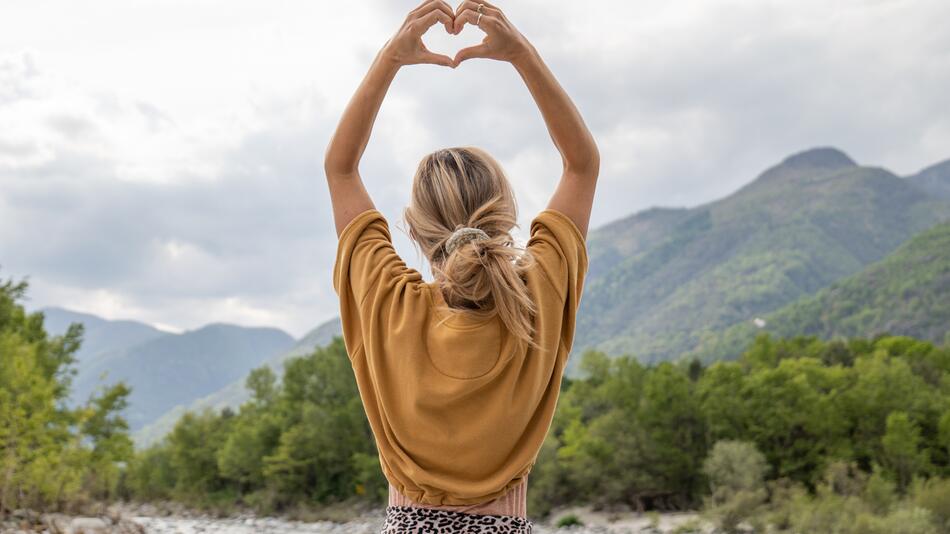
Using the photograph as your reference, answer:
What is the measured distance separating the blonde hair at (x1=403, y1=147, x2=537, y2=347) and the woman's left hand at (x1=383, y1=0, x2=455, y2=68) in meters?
0.29

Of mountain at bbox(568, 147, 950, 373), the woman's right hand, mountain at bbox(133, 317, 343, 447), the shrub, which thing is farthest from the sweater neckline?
mountain at bbox(133, 317, 343, 447)

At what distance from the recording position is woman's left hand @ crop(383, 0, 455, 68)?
2.00 metres

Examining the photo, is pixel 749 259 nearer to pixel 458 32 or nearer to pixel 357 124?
pixel 458 32

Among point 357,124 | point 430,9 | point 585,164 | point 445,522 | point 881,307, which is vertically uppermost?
point 881,307

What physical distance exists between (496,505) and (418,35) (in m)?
1.07

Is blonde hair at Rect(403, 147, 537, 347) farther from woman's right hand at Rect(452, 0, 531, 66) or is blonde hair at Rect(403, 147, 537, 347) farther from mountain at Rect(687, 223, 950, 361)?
mountain at Rect(687, 223, 950, 361)

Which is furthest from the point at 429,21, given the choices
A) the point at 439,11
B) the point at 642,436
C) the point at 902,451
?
the point at 642,436

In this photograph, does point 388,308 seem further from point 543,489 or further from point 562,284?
point 543,489

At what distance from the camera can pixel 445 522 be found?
5.93 feet

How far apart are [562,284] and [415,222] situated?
0.35 meters

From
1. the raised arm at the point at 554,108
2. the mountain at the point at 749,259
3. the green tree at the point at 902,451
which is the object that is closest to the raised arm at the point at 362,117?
the raised arm at the point at 554,108

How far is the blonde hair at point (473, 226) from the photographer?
5.71ft

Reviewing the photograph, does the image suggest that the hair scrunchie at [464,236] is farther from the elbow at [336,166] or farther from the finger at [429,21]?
the finger at [429,21]

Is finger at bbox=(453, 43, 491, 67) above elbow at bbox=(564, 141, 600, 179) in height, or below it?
above
